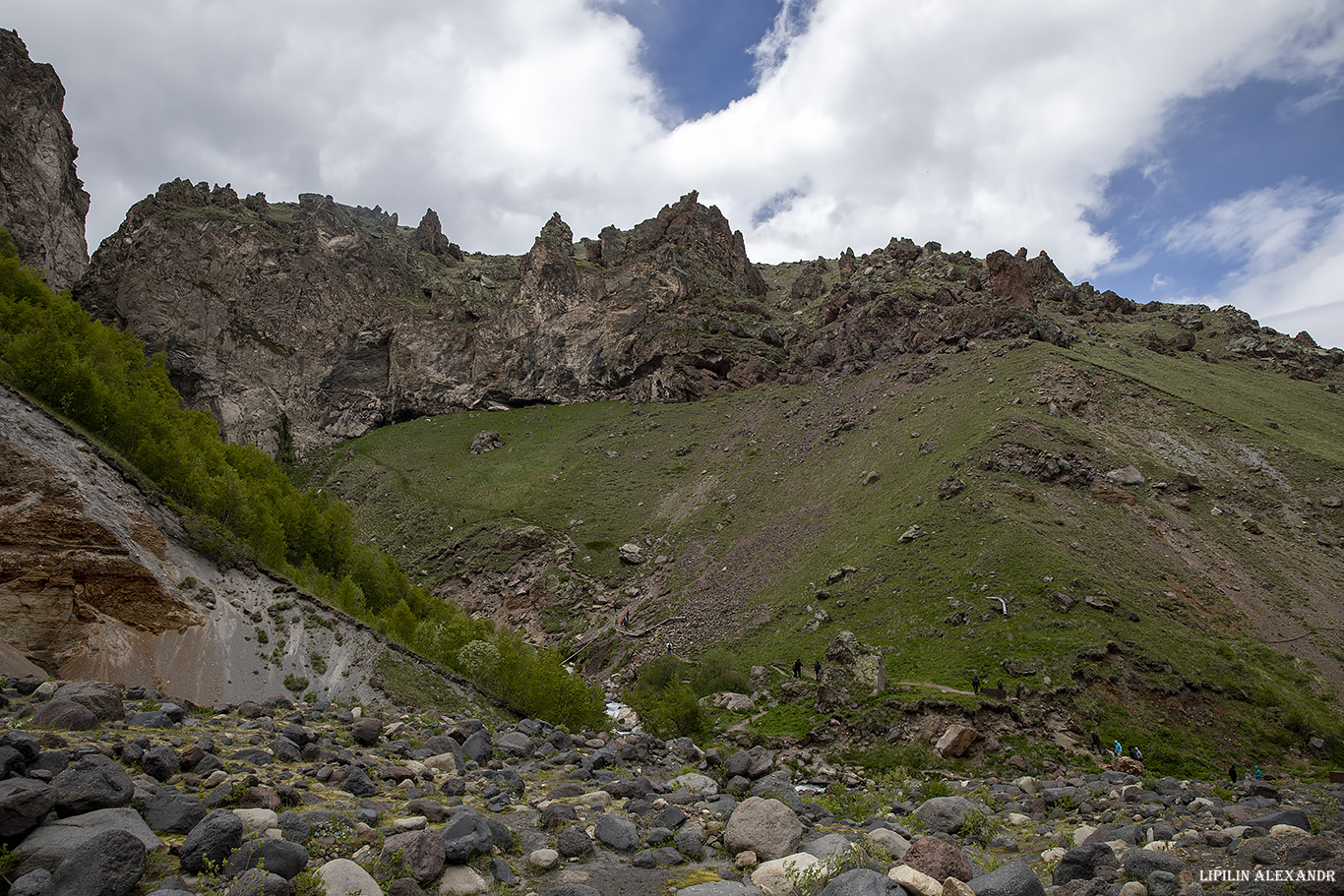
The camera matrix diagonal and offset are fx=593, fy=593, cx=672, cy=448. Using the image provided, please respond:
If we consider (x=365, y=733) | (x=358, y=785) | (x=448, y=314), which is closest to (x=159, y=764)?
(x=358, y=785)

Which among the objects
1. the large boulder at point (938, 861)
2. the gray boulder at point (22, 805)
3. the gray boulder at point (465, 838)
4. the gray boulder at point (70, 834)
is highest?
the gray boulder at point (22, 805)

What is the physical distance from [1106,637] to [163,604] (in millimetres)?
43727

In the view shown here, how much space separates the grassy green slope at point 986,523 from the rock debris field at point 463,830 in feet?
78.3

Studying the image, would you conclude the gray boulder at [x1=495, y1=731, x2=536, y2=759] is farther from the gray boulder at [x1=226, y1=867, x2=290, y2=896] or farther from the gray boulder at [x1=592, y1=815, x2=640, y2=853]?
the gray boulder at [x1=226, y1=867, x2=290, y2=896]

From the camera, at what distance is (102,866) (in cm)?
487

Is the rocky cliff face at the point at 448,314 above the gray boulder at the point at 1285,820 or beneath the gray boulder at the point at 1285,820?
above

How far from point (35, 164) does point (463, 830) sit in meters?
138

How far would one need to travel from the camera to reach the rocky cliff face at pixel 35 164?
292 feet

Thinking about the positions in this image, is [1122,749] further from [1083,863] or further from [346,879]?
[346,879]

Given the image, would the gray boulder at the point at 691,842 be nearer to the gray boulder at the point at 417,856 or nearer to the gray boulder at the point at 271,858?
the gray boulder at the point at 417,856

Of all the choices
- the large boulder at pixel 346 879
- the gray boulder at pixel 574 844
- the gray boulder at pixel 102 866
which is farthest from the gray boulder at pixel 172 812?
the gray boulder at pixel 574 844

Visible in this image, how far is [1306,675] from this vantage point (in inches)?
1332

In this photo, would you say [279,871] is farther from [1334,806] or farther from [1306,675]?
[1306,675]

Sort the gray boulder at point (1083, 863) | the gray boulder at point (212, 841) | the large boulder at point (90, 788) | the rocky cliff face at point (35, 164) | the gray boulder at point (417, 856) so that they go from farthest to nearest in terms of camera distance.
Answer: the rocky cliff face at point (35, 164) → the gray boulder at point (1083, 863) → the gray boulder at point (417, 856) → the large boulder at point (90, 788) → the gray boulder at point (212, 841)
